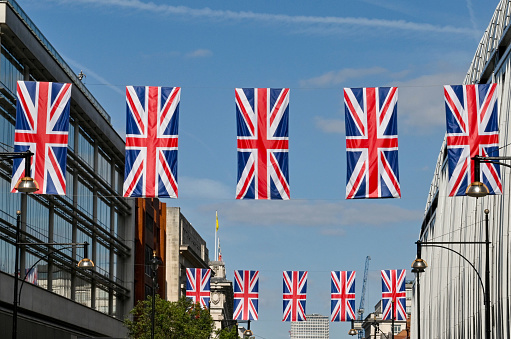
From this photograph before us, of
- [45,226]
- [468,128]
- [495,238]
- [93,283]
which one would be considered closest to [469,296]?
[495,238]

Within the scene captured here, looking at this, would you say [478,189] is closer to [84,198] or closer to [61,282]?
[61,282]

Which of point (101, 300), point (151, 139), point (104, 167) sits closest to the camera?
point (151, 139)

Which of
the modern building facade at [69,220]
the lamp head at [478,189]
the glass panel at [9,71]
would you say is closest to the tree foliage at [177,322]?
the modern building facade at [69,220]

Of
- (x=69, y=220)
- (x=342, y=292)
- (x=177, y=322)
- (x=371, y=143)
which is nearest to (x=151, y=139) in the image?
(x=371, y=143)

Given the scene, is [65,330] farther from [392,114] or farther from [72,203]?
[392,114]

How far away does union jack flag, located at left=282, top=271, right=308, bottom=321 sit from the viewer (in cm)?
6756

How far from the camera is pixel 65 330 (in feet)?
226

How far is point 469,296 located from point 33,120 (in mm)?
56577

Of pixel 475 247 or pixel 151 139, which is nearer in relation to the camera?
pixel 151 139

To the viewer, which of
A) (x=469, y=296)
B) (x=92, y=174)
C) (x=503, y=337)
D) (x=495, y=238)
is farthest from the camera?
(x=469, y=296)

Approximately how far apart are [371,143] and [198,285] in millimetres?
43958

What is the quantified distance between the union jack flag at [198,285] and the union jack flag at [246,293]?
6.70 metres

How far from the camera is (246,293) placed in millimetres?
70000

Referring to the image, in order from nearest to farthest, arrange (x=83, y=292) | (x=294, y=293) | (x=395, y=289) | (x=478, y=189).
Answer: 1. (x=478, y=189)
2. (x=294, y=293)
3. (x=395, y=289)
4. (x=83, y=292)
